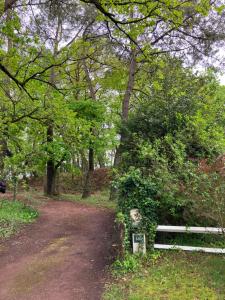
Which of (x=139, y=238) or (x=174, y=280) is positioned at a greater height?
(x=139, y=238)

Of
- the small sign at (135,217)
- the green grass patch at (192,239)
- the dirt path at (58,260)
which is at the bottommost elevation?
the dirt path at (58,260)

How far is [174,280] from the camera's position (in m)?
4.21

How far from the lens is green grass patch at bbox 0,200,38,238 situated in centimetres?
744

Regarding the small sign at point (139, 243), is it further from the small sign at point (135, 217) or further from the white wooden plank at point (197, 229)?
the white wooden plank at point (197, 229)

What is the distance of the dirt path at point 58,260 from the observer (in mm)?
4174

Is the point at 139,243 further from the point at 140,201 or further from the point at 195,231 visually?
the point at 195,231

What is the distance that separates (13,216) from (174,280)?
5813 mm

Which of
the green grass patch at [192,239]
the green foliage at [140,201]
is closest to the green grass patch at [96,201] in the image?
the green grass patch at [192,239]

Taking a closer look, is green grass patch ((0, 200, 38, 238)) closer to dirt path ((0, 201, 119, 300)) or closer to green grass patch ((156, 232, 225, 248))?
dirt path ((0, 201, 119, 300))

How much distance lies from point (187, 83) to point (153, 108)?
213 cm

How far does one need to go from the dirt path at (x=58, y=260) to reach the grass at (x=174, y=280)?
16.2 inches

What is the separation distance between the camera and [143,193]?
537 centimetres

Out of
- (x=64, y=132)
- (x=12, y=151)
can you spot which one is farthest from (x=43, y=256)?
(x=12, y=151)

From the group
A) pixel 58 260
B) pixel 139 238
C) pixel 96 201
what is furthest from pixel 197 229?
pixel 96 201
